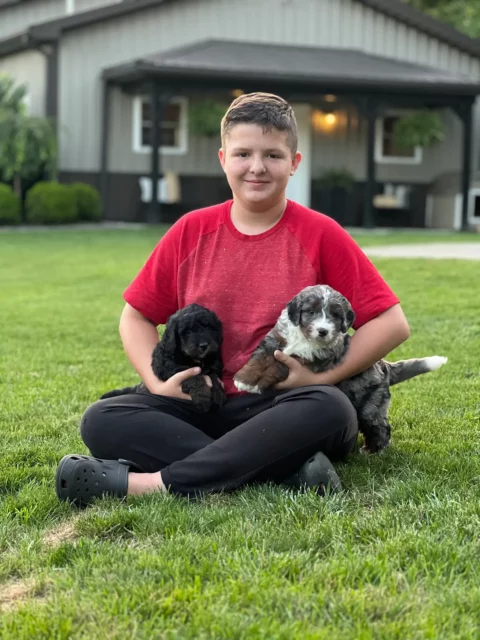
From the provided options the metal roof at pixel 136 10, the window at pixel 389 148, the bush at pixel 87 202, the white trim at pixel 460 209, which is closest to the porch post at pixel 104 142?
the bush at pixel 87 202

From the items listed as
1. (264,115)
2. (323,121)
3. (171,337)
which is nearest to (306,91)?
(323,121)

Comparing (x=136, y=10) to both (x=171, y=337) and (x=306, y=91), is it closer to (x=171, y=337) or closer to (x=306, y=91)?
(x=306, y=91)

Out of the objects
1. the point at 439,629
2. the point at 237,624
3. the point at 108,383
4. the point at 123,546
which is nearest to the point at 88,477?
the point at 123,546

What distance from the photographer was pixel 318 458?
3.40m

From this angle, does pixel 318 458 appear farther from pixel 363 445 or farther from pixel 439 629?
pixel 439 629

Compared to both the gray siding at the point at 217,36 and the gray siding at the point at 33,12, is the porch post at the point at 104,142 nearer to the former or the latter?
the gray siding at the point at 217,36

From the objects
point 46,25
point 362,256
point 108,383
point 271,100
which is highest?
point 46,25

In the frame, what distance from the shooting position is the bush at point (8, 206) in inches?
782

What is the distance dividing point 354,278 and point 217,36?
20.3m

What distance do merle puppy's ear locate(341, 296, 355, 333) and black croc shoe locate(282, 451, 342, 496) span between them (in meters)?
0.55

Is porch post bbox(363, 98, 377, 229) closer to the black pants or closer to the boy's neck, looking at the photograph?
the boy's neck

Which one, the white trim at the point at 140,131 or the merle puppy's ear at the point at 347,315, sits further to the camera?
the white trim at the point at 140,131

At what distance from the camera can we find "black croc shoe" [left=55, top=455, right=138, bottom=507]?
11.0ft

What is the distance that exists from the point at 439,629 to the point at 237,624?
523mm
